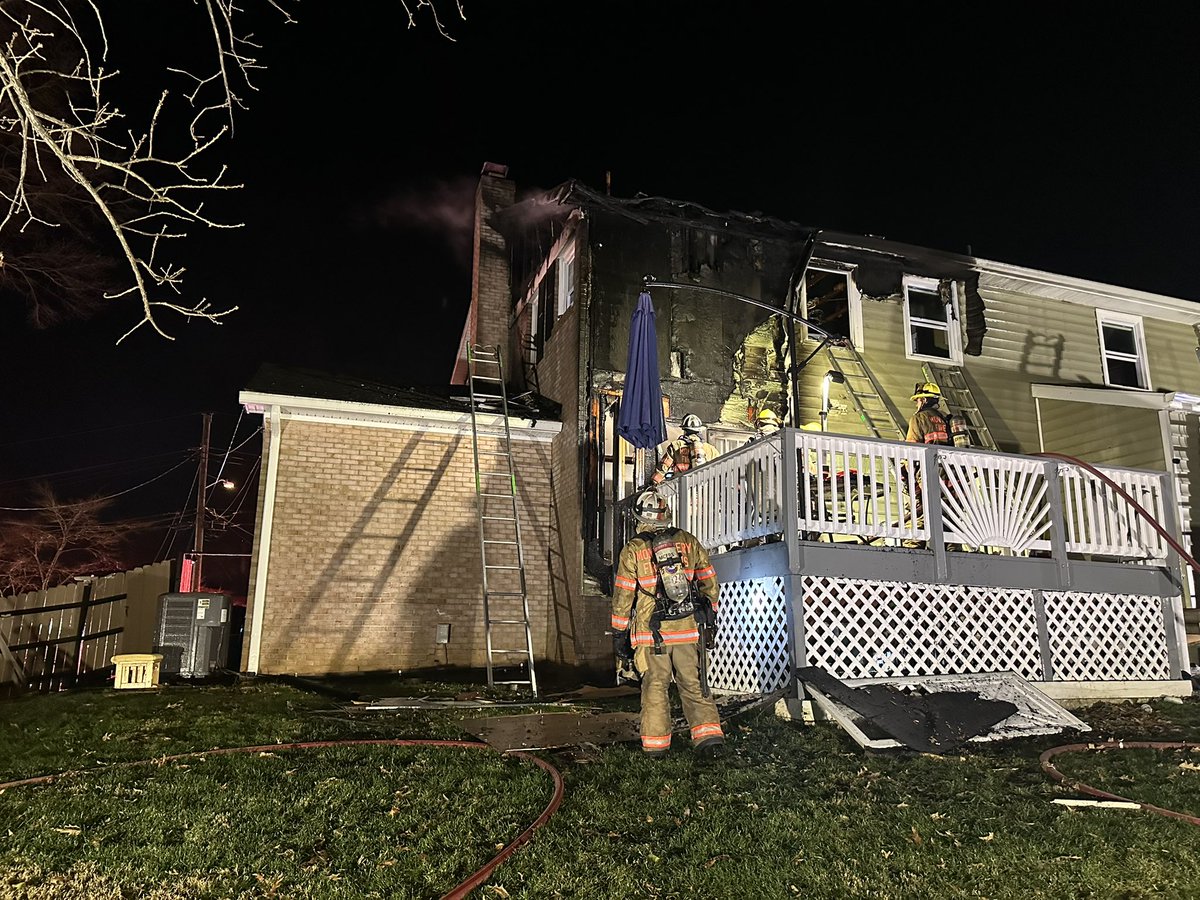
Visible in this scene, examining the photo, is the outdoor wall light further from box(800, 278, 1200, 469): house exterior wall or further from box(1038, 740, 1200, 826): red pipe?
box(1038, 740, 1200, 826): red pipe

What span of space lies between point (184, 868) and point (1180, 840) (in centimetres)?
428

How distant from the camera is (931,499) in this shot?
7.96 metres

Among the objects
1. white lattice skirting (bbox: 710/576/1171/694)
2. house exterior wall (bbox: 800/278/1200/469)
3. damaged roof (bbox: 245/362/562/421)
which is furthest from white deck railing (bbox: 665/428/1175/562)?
house exterior wall (bbox: 800/278/1200/469)

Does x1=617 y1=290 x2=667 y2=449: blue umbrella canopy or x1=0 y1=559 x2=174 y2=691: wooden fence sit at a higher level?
A: x1=617 y1=290 x2=667 y2=449: blue umbrella canopy

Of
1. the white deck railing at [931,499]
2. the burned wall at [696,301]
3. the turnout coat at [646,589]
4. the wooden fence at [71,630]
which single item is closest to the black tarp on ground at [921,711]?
the turnout coat at [646,589]

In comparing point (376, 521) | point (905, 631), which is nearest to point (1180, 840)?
point (905, 631)

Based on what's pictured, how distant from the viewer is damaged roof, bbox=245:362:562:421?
36.7 feet

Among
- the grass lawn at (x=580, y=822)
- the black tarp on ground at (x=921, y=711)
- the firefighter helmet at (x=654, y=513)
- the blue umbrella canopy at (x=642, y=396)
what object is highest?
the blue umbrella canopy at (x=642, y=396)

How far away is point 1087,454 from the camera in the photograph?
14.0 m

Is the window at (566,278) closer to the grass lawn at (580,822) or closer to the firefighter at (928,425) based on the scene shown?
the firefighter at (928,425)

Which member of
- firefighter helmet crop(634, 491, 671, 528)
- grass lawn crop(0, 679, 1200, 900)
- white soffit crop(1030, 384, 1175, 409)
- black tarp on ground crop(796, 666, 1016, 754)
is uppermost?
white soffit crop(1030, 384, 1175, 409)

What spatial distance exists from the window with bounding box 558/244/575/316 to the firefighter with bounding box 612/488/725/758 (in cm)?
720

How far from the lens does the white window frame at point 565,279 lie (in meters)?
13.0

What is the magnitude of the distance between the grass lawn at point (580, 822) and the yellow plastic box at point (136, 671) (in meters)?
2.28
